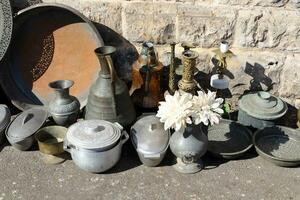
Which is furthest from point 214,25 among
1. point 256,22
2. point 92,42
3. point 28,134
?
point 28,134

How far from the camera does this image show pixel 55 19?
3734mm

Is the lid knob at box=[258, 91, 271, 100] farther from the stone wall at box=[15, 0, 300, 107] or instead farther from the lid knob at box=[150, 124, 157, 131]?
the lid knob at box=[150, 124, 157, 131]

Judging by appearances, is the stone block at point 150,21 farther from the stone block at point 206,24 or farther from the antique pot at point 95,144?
the antique pot at point 95,144

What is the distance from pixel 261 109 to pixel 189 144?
29.6 inches

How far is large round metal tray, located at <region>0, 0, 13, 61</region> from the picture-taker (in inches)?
140

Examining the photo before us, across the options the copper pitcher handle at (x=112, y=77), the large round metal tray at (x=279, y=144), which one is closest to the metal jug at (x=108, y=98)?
the copper pitcher handle at (x=112, y=77)

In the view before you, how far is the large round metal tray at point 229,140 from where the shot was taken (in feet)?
10.5

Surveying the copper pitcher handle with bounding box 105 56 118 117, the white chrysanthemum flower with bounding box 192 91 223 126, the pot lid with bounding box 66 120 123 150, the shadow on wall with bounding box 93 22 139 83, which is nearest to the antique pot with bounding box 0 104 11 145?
the pot lid with bounding box 66 120 123 150

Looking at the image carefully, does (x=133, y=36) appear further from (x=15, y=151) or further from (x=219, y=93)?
(x=15, y=151)

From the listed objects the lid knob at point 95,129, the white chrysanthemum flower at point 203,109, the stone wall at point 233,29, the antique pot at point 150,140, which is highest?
the stone wall at point 233,29

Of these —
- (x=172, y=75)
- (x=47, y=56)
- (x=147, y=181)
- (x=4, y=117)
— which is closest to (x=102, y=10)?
(x=47, y=56)

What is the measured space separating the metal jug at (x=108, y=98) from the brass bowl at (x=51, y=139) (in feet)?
0.88

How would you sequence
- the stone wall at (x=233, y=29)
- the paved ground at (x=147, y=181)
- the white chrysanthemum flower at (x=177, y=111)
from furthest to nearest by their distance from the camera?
the stone wall at (x=233, y=29) < the paved ground at (x=147, y=181) < the white chrysanthemum flower at (x=177, y=111)

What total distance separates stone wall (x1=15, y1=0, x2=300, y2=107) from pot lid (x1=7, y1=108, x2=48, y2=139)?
0.99 m
